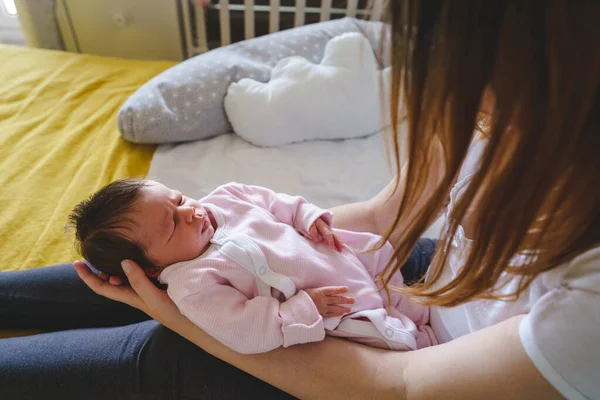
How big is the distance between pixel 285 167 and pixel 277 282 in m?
0.59

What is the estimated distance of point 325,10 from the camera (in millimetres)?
1940

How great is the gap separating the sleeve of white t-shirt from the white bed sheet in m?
0.68

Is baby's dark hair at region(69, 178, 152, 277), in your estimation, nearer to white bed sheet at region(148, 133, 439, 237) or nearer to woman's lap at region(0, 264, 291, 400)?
woman's lap at region(0, 264, 291, 400)

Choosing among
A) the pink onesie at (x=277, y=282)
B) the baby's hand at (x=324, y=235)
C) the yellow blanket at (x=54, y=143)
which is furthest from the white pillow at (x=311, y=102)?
the baby's hand at (x=324, y=235)

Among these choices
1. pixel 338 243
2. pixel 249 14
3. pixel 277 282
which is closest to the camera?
pixel 277 282

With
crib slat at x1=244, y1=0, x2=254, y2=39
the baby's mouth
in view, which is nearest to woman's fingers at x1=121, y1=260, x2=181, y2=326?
the baby's mouth

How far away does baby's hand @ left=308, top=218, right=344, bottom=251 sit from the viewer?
2.99ft

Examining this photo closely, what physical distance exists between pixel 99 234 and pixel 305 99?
2.64ft

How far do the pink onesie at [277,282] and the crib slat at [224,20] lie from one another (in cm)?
115

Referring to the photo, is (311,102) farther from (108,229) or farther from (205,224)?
(108,229)

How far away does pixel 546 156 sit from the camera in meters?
0.48

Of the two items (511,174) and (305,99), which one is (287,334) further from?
(305,99)

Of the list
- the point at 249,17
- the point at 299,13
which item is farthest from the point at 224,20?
the point at 299,13

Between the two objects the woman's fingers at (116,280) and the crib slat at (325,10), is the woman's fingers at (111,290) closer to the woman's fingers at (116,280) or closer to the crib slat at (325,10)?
the woman's fingers at (116,280)
